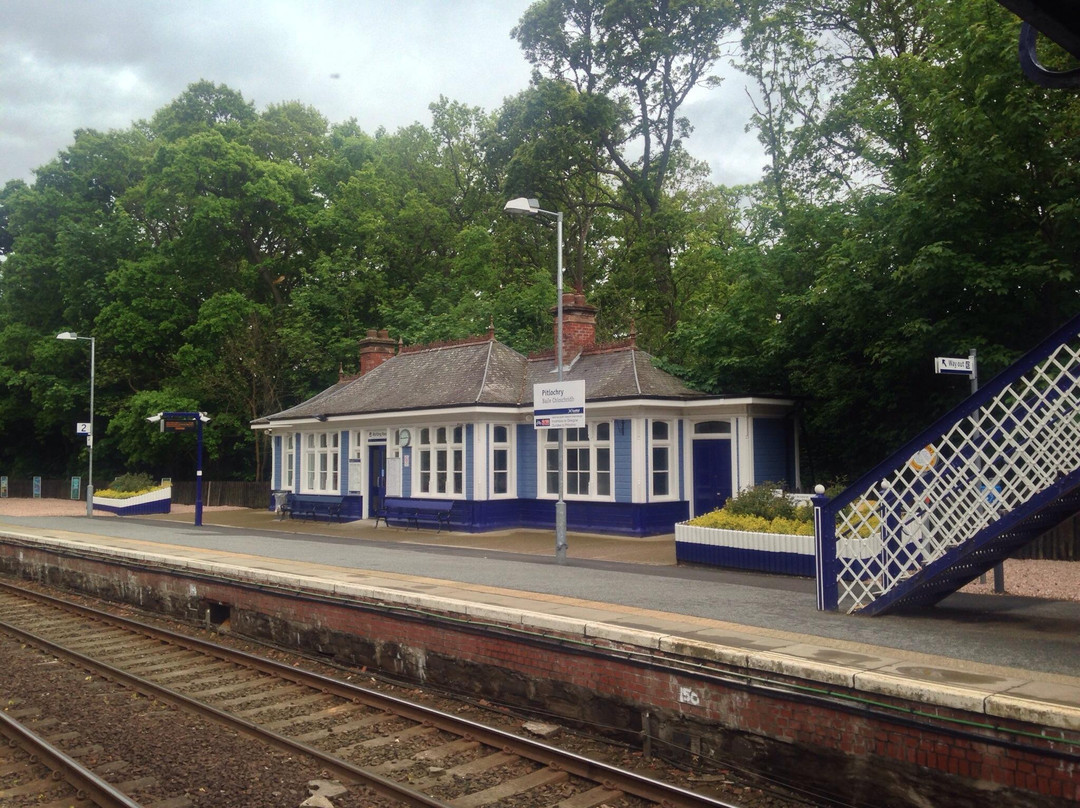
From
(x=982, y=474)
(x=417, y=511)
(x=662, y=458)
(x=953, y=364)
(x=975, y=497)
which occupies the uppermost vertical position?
(x=953, y=364)

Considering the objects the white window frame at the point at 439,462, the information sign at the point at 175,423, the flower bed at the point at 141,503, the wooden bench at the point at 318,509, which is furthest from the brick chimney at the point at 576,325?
the flower bed at the point at 141,503

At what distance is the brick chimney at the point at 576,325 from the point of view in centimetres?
2628

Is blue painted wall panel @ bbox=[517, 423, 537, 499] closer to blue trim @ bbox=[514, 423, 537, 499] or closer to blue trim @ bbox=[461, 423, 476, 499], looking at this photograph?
blue trim @ bbox=[514, 423, 537, 499]

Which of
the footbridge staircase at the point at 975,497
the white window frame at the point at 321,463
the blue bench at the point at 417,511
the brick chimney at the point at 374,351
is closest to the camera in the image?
the footbridge staircase at the point at 975,497

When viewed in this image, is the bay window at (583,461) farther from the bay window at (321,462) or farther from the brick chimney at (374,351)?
the brick chimney at (374,351)

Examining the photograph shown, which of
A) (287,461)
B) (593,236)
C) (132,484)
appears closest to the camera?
(287,461)

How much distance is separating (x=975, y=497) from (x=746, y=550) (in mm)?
6198

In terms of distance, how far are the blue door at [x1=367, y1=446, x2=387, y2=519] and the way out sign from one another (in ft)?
37.5

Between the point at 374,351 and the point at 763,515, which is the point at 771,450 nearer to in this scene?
the point at 763,515

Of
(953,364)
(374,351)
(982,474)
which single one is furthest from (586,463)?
(982,474)

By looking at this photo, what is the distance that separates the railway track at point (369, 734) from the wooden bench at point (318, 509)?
15532 mm

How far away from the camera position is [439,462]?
85.0 feet

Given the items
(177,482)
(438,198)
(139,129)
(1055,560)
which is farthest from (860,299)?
(139,129)

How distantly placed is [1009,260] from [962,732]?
44.7ft
